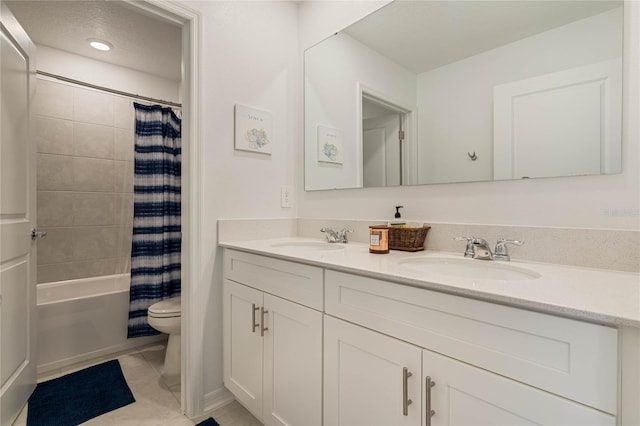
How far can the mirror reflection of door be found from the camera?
60.2 inches

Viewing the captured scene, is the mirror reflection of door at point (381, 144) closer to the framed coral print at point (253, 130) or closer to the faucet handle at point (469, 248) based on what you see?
the faucet handle at point (469, 248)

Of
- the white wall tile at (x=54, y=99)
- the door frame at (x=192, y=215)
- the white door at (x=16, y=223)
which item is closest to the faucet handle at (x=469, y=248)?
the door frame at (x=192, y=215)

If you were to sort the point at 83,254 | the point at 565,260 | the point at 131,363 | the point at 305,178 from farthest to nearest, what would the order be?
the point at 83,254
the point at 131,363
the point at 305,178
the point at 565,260

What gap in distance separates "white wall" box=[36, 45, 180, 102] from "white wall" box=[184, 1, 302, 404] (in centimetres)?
167

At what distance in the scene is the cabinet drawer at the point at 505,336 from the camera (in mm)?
580

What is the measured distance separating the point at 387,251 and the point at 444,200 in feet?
1.12

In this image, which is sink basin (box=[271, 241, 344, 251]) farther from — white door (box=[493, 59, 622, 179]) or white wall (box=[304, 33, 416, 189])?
white door (box=[493, 59, 622, 179])

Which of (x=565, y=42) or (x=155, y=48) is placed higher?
(x=155, y=48)

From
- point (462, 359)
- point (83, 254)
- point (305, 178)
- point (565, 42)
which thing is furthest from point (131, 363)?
point (565, 42)

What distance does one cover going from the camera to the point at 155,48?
246cm

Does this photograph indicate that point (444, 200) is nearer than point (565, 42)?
No

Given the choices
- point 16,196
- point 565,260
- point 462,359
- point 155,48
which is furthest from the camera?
point 155,48

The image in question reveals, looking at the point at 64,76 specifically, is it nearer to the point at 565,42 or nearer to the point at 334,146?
the point at 334,146

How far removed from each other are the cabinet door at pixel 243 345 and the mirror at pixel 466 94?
0.78 m
